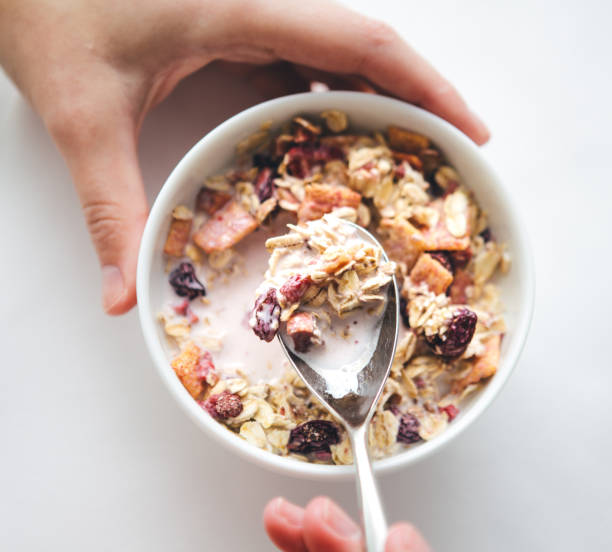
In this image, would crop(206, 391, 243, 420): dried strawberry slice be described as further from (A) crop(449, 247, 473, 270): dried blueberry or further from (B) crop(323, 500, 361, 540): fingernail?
(A) crop(449, 247, 473, 270): dried blueberry

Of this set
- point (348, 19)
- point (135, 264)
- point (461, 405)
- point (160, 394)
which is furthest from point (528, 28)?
point (160, 394)

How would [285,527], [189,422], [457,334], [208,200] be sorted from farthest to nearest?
1. [189,422]
2. [208,200]
3. [457,334]
4. [285,527]

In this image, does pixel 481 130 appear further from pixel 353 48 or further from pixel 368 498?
pixel 368 498

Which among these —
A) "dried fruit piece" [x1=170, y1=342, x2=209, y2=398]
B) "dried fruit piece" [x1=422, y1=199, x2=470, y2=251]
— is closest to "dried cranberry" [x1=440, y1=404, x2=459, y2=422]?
"dried fruit piece" [x1=422, y1=199, x2=470, y2=251]

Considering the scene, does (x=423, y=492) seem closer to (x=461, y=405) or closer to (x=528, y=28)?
(x=461, y=405)

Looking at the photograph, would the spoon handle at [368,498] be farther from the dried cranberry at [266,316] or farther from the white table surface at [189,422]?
the white table surface at [189,422]

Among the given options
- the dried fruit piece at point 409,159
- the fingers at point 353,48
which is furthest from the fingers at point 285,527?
the fingers at point 353,48

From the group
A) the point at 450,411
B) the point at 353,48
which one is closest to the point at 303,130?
the point at 353,48
